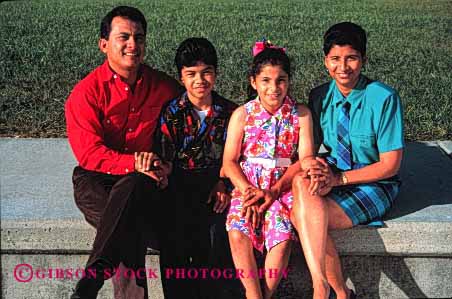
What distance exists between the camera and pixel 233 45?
8297mm

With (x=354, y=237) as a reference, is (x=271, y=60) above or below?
above

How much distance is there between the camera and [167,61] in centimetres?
741

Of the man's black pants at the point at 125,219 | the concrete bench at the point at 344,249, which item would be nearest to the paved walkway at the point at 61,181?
the concrete bench at the point at 344,249

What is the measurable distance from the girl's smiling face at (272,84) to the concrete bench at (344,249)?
679mm

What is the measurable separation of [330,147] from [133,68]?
105 centimetres

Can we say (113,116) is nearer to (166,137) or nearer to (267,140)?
(166,137)

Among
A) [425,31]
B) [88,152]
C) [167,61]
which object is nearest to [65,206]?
[88,152]

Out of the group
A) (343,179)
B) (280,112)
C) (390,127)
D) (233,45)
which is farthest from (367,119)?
(233,45)

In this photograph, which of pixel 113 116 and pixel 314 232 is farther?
pixel 113 116

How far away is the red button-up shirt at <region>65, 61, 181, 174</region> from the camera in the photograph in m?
3.61

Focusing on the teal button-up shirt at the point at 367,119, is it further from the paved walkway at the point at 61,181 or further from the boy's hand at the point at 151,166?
the boy's hand at the point at 151,166

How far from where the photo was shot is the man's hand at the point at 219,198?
3561 mm

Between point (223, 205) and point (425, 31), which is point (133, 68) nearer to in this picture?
point (223, 205)

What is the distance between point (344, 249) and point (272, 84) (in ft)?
2.72
